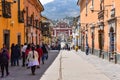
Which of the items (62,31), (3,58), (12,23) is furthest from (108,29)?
(62,31)

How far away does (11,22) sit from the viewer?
31.7 meters

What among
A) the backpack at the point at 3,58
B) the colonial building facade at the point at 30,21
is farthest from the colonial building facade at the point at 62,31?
the backpack at the point at 3,58

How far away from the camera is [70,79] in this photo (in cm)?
1791

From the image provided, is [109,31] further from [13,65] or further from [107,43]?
[13,65]

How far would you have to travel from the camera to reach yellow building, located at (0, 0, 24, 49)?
93.0 feet

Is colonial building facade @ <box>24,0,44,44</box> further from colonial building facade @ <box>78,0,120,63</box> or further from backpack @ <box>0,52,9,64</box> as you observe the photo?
backpack @ <box>0,52,9,64</box>

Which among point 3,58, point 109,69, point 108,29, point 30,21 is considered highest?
point 30,21

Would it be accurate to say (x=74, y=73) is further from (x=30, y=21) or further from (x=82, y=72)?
(x=30, y=21)

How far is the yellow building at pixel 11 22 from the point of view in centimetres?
2836

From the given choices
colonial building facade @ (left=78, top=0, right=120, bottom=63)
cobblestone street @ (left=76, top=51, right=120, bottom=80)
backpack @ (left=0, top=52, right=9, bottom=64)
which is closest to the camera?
backpack @ (left=0, top=52, right=9, bottom=64)

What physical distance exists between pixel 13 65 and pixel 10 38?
472cm

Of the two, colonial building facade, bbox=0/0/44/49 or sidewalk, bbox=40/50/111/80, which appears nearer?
sidewalk, bbox=40/50/111/80

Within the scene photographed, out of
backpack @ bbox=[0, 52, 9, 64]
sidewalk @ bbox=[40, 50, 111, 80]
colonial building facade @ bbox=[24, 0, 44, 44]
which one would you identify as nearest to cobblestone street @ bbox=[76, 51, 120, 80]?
sidewalk @ bbox=[40, 50, 111, 80]

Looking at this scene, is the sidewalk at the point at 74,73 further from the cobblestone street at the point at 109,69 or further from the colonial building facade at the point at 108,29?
the colonial building facade at the point at 108,29
